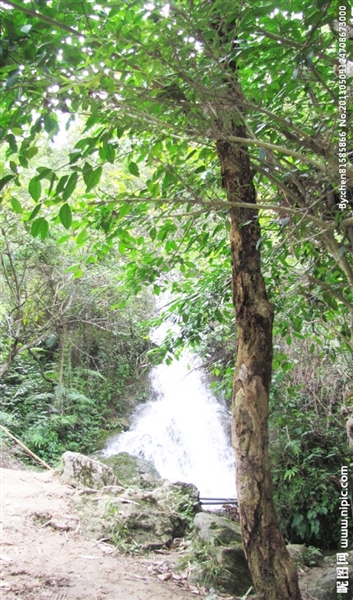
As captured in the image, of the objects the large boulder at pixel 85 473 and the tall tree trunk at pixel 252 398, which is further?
the large boulder at pixel 85 473

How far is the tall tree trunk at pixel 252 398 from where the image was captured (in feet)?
6.55

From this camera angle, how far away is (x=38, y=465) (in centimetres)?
841

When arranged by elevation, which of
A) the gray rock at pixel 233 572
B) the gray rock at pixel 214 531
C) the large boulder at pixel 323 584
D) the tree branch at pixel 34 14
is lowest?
the large boulder at pixel 323 584

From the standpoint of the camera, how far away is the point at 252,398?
84.3 inches

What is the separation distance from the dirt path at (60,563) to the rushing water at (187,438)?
4.44 m

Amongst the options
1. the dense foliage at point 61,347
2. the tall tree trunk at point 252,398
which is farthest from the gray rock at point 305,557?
the dense foliage at point 61,347

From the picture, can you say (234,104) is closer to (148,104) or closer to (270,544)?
(148,104)

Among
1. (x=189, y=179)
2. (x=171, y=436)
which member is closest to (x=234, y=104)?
(x=189, y=179)

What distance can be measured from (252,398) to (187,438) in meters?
8.39

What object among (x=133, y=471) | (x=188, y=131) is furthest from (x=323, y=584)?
(x=133, y=471)

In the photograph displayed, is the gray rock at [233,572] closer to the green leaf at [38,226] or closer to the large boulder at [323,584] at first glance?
the large boulder at [323,584]

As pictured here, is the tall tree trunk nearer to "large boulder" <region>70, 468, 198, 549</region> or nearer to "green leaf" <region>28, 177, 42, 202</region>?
"green leaf" <region>28, 177, 42, 202</region>

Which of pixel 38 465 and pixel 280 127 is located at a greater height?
pixel 280 127

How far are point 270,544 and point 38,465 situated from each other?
7498 mm
